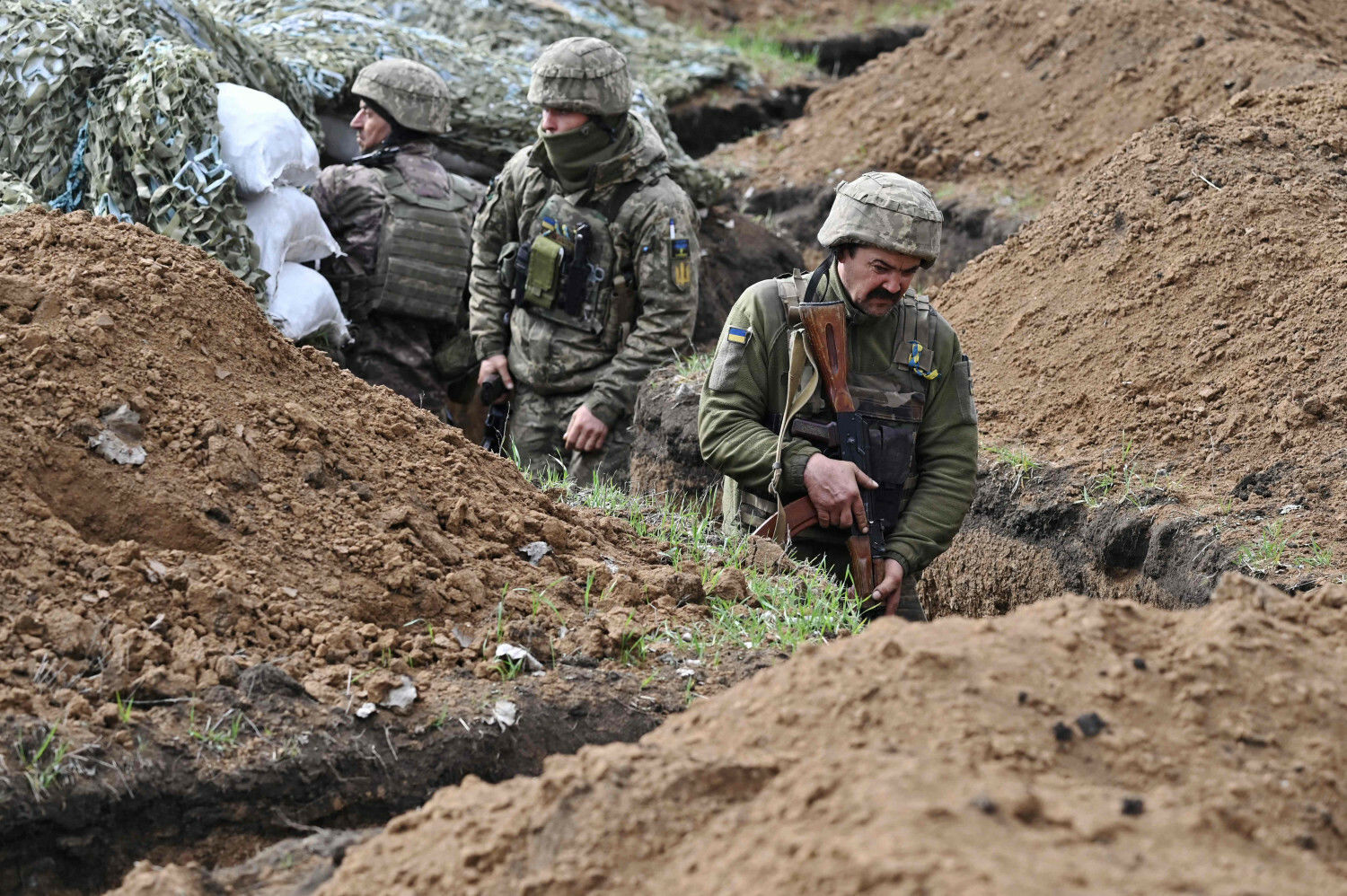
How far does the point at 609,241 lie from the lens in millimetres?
6348

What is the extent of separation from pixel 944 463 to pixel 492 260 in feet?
8.84

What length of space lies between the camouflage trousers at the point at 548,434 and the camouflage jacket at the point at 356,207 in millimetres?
980

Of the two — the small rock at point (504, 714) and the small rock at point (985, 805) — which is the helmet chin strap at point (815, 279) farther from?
the small rock at point (985, 805)

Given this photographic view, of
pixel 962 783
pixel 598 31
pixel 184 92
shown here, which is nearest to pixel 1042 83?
pixel 598 31

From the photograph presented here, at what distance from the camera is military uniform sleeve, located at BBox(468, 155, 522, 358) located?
21.5ft

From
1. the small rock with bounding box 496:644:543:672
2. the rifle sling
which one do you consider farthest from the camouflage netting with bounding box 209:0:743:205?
the small rock with bounding box 496:644:543:672

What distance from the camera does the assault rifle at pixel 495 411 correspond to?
6789 millimetres

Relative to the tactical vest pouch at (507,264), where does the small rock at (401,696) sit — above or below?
above

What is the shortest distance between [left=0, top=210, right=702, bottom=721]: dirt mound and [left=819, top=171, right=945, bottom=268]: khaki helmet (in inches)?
44.4

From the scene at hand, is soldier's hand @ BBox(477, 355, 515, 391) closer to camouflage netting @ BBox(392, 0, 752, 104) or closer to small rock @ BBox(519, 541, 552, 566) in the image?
small rock @ BBox(519, 541, 552, 566)

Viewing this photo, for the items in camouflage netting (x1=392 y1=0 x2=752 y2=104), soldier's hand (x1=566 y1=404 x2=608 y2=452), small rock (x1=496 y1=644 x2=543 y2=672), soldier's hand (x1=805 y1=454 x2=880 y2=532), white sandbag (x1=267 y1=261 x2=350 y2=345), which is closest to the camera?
small rock (x1=496 y1=644 x2=543 y2=672)

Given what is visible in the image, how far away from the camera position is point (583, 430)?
6465 millimetres

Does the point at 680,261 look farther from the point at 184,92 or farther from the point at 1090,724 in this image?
the point at 1090,724

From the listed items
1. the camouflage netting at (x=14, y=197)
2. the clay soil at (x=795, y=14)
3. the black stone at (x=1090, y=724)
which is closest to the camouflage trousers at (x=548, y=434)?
the camouflage netting at (x=14, y=197)
